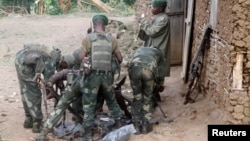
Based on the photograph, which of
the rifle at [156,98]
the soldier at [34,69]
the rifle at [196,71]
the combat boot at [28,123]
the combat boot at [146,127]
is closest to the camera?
the soldier at [34,69]

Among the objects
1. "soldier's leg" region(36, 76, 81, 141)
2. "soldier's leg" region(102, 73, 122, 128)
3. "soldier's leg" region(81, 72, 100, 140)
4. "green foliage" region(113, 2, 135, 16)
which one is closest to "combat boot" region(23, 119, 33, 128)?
"soldier's leg" region(36, 76, 81, 141)

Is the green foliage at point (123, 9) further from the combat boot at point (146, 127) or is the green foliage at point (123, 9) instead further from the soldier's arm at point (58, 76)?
the soldier's arm at point (58, 76)

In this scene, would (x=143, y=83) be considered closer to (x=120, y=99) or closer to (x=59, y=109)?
(x=120, y=99)

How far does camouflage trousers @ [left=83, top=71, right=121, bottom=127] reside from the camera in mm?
6645

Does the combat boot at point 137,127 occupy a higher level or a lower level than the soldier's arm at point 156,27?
lower

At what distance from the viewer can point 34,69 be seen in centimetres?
714

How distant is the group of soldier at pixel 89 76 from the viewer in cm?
663

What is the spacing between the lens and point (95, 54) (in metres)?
6.57

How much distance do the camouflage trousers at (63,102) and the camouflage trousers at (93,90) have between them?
131mm

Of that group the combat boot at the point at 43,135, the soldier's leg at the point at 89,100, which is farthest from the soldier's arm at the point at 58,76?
the combat boot at the point at 43,135

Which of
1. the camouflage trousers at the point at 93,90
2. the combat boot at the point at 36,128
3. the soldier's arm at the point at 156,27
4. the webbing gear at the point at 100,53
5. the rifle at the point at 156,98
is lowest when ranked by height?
the combat boot at the point at 36,128

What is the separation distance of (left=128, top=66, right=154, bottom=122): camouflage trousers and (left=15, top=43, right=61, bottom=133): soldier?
120 centimetres

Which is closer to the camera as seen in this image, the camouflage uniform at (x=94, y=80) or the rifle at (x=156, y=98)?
the camouflage uniform at (x=94, y=80)

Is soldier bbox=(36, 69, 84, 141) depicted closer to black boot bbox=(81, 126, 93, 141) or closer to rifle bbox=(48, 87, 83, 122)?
rifle bbox=(48, 87, 83, 122)
